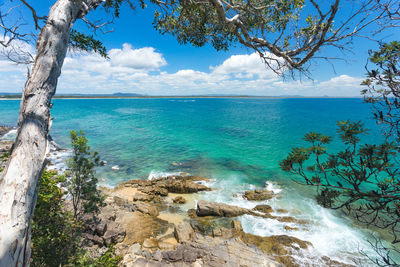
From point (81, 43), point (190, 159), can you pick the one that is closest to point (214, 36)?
point (81, 43)

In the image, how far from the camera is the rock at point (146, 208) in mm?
13500

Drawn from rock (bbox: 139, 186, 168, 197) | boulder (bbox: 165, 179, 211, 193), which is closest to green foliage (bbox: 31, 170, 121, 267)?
rock (bbox: 139, 186, 168, 197)

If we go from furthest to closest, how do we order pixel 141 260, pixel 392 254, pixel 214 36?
1. pixel 392 254
2. pixel 141 260
3. pixel 214 36

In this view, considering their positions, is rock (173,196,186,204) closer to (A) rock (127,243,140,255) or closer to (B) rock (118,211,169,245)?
(B) rock (118,211,169,245)

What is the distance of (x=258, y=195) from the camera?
16.6 m

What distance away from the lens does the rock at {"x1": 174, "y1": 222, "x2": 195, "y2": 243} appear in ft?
34.9

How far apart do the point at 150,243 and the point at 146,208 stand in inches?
147

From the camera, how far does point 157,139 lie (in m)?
39.4

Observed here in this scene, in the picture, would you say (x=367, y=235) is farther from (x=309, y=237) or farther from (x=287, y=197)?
(x=287, y=197)

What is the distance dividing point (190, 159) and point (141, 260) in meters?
18.8

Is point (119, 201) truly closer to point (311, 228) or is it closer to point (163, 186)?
point (163, 186)

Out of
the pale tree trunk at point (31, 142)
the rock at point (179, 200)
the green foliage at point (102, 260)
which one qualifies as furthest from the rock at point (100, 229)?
the pale tree trunk at point (31, 142)

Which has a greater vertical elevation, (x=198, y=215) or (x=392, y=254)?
(x=198, y=215)

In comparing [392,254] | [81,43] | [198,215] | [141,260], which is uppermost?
[81,43]
